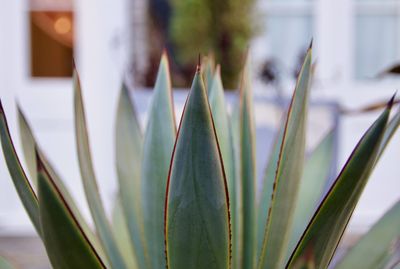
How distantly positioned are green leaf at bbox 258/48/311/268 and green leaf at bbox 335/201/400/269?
8 centimetres

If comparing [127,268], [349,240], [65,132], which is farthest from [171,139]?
[65,132]

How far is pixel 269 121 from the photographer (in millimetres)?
3301

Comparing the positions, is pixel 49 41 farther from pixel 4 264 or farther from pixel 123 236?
pixel 4 264

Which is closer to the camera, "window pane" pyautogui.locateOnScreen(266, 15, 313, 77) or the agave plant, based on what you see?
the agave plant

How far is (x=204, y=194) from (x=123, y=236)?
1.09 ft

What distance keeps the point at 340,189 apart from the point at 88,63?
171 inches

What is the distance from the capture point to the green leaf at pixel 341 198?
507 mm

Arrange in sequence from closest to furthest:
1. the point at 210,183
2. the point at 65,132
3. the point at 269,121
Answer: the point at 210,183 → the point at 269,121 → the point at 65,132

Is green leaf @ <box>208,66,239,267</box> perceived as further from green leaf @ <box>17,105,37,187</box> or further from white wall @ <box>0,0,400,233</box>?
white wall @ <box>0,0,400,233</box>

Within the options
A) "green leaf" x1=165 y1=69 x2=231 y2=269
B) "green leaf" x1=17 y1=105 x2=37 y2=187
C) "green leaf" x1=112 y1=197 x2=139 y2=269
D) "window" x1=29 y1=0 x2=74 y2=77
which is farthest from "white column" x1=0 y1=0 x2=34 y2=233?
"green leaf" x1=165 y1=69 x2=231 y2=269

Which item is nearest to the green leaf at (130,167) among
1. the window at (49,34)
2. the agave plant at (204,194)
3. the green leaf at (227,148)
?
the agave plant at (204,194)

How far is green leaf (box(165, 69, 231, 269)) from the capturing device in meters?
0.50

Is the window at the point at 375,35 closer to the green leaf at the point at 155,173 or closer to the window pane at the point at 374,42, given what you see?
the window pane at the point at 374,42

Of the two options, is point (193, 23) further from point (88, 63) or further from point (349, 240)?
point (349, 240)
